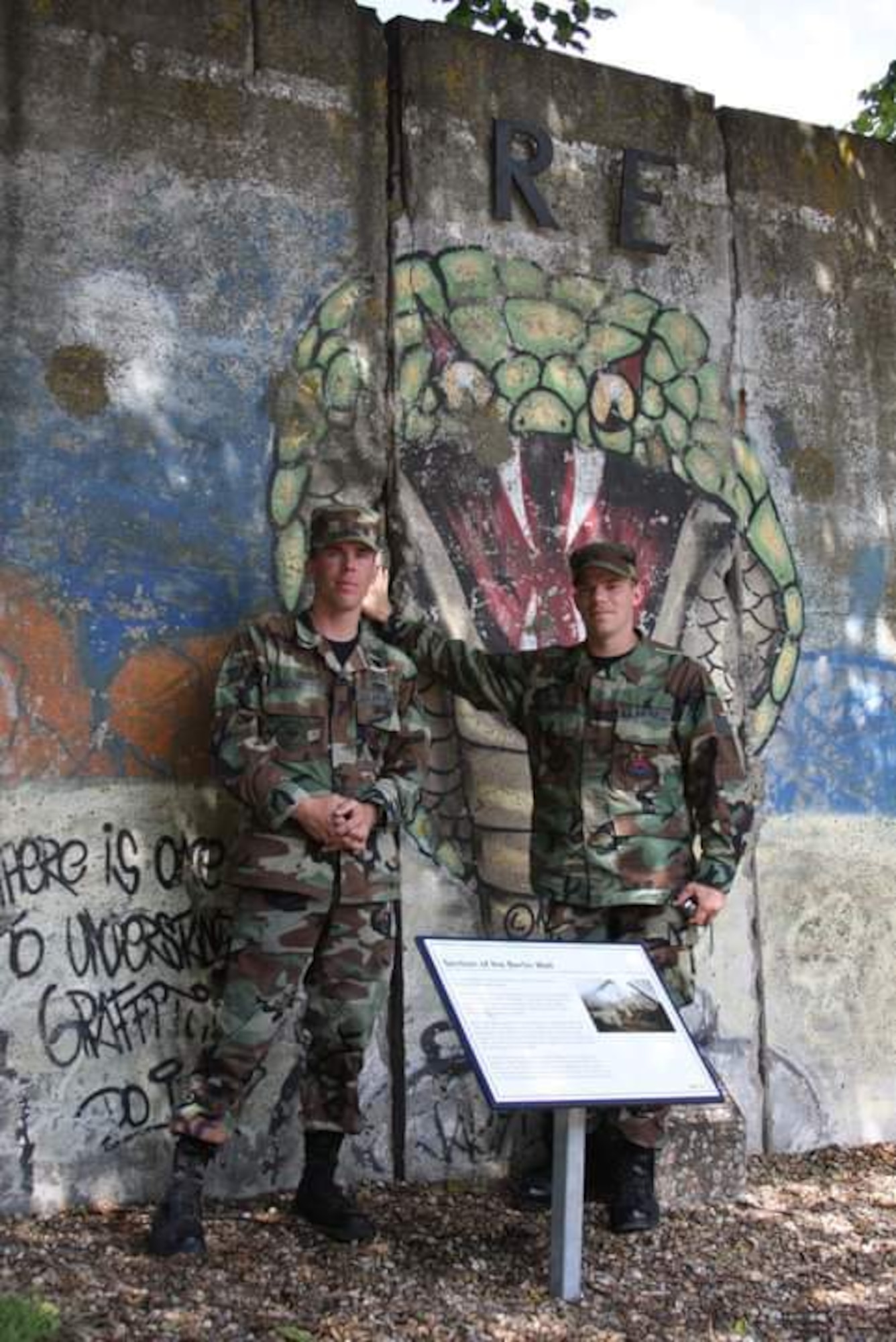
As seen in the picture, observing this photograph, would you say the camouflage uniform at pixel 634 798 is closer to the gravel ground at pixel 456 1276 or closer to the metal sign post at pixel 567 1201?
the gravel ground at pixel 456 1276

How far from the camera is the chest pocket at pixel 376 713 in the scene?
15.0 ft

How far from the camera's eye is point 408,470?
5.17 metres

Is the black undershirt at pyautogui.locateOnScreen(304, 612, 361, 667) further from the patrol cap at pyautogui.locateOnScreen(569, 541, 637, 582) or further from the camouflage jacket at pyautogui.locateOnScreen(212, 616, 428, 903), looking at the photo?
the patrol cap at pyautogui.locateOnScreen(569, 541, 637, 582)

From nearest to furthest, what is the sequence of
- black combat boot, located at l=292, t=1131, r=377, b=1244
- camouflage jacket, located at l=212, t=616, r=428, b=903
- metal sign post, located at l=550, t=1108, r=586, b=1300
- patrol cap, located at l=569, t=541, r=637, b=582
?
1. metal sign post, located at l=550, t=1108, r=586, b=1300
2. black combat boot, located at l=292, t=1131, r=377, b=1244
3. camouflage jacket, located at l=212, t=616, r=428, b=903
4. patrol cap, located at l=569, t=541, r=637, b=582

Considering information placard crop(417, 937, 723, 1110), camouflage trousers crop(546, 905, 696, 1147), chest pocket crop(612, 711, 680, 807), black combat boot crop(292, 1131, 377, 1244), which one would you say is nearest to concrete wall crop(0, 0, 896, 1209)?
black combat boot crop(292, 1131, 377, 1244)

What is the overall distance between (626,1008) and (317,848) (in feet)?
3.15

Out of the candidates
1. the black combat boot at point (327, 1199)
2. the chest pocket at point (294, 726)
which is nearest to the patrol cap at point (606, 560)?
the chest pocket at point (294, 726)

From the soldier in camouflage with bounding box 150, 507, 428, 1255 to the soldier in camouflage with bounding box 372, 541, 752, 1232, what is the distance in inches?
18.9

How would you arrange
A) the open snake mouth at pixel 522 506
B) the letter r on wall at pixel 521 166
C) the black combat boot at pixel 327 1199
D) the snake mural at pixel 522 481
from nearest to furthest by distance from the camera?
the black combat boot at pixel 327 1199
the snake mural at pixel 522 481
the open snake mouth at pixel 522 506
the letter r on wall at pixel 521 166

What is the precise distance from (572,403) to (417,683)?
3.98 feet

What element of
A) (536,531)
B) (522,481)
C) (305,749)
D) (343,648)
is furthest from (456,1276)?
(522,481)

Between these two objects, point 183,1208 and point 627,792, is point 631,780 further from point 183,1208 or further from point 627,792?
point 183,1208

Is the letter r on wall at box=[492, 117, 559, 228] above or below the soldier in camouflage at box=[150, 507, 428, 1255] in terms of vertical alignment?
above

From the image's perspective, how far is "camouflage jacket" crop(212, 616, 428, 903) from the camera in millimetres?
4387
